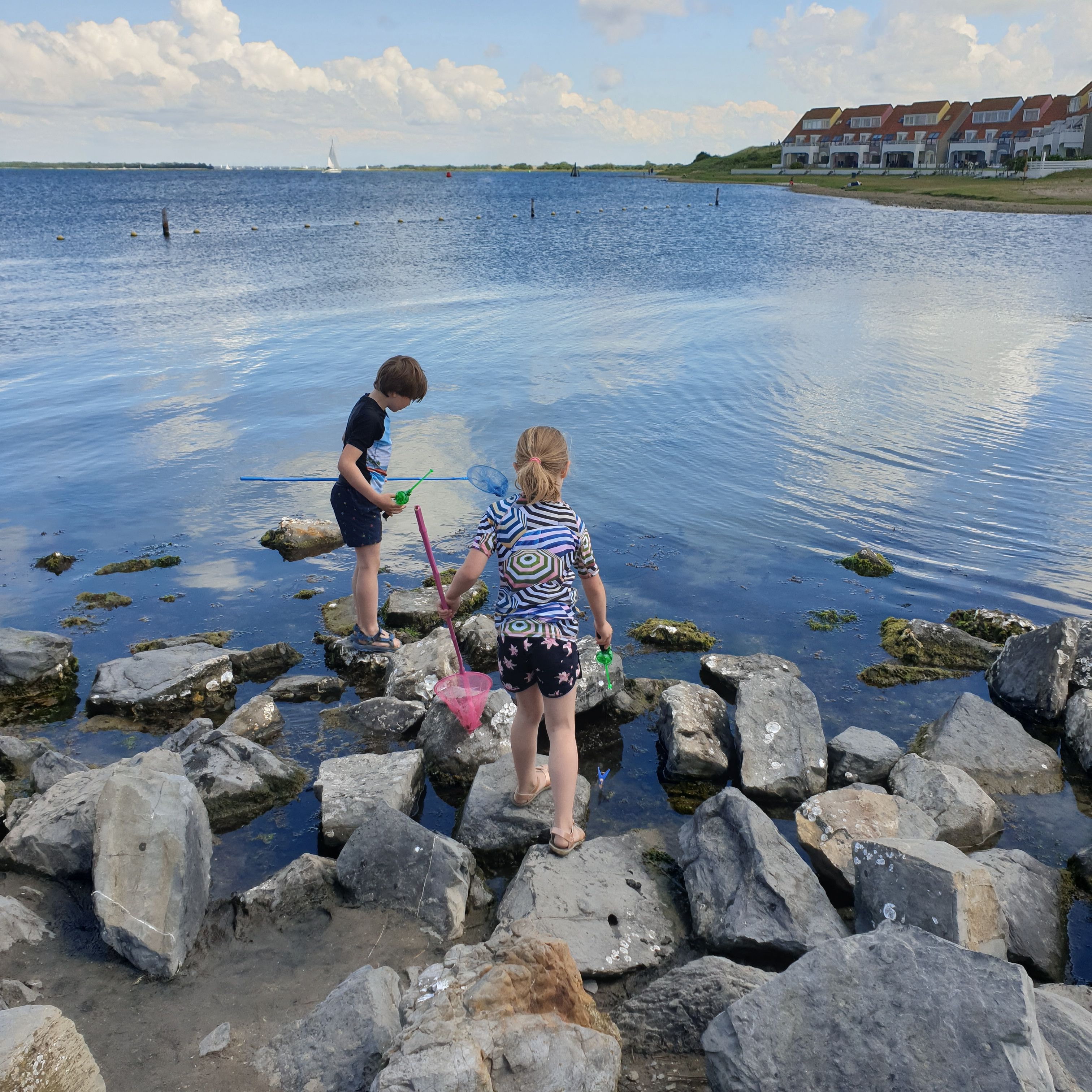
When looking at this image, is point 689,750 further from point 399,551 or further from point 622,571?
point 399,551

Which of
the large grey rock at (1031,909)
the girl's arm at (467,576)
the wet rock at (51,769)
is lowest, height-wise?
the large grey rock at (1031,909)

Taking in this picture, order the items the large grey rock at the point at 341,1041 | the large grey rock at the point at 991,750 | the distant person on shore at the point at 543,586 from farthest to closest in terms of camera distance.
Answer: the large grey rock at the point at 991,750 < the distant person on shore at the point at 543,586 < the large grey rock at the point at 341,1041

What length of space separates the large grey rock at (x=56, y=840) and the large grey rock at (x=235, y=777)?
24.6 inches

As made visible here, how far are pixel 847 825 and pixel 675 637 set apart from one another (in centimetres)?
262

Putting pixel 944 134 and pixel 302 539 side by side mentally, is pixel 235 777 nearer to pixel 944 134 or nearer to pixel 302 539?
pixel 302 539

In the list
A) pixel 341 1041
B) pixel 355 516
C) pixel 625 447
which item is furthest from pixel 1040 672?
pixel 625 447

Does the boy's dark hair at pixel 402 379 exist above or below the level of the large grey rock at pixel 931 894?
above

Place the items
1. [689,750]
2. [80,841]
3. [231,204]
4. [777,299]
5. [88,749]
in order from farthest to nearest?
[231,204], [777,299], [88,749], [689,750], [80,841]

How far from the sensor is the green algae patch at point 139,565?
337 inches

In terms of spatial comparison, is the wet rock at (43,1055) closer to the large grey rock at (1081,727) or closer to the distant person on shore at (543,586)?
the distant person on shore at (543,586)

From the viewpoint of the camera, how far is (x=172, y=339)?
2105 cm

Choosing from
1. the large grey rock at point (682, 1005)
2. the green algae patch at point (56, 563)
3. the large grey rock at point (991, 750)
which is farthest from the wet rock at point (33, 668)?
the large grey rock at point (991, 750)

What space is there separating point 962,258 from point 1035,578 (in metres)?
31.8

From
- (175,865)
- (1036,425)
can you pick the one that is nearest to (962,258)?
(1036,425)
